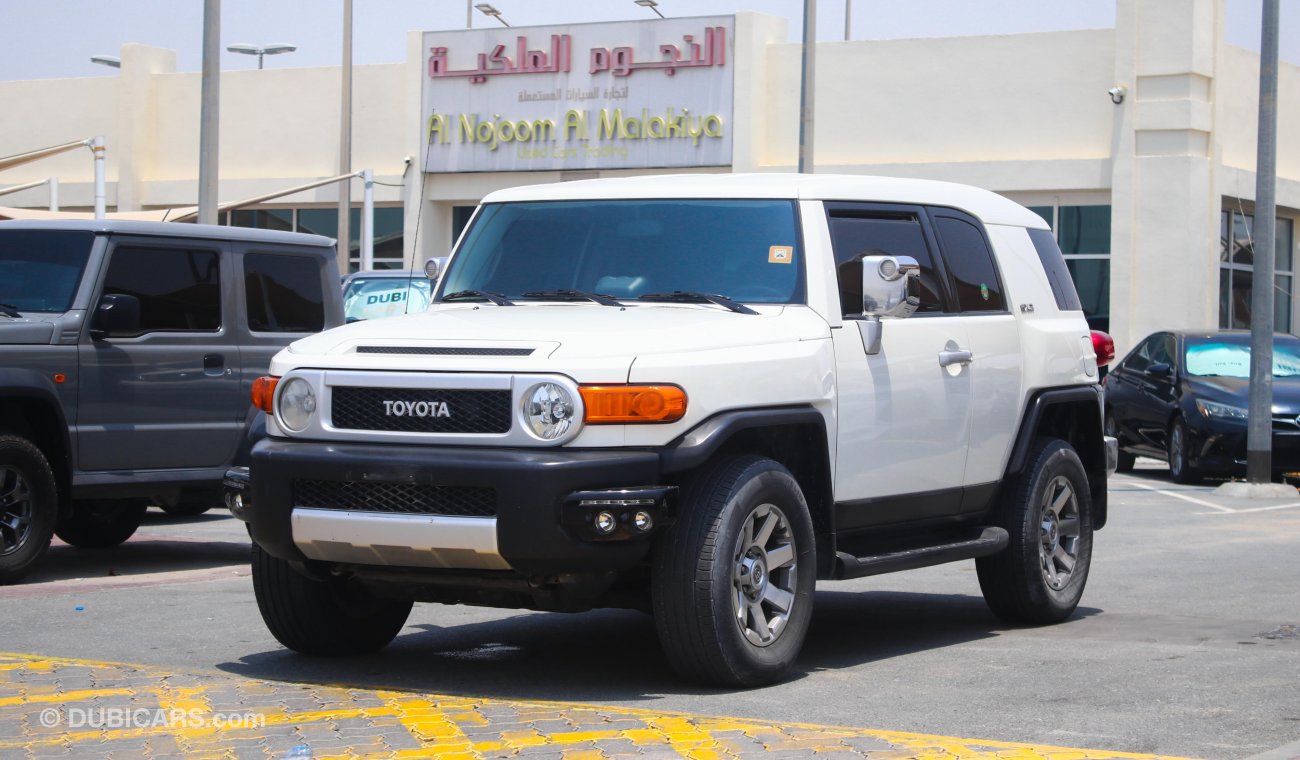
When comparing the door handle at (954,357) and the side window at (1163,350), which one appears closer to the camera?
the door handle at (954,357)

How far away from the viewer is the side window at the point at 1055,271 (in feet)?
31.3

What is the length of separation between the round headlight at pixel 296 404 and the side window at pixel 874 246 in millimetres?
2218

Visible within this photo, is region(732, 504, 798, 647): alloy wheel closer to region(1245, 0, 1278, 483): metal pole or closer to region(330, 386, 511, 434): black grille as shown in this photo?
region(330, 386, 511, 434): black grille

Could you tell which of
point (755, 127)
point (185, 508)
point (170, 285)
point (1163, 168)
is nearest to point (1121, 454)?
point (1163, 168)

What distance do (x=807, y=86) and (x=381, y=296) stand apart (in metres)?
7.70

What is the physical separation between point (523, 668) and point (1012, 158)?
83.0ft

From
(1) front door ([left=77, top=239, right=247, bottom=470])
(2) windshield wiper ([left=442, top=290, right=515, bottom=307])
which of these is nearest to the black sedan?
(1) front door ([left=77, top=239, right=247, bottom=470])

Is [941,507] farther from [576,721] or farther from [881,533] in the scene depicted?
[576,721]

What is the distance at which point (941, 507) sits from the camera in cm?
833

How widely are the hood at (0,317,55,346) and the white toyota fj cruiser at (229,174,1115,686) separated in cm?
321

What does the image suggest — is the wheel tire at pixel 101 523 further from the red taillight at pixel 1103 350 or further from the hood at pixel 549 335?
the red taillight at pixel 1103 350

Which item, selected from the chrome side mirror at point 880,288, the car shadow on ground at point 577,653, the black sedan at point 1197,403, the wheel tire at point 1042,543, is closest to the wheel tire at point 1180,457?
the black sedan at point 1197,403

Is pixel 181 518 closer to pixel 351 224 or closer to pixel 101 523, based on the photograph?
pixel 101 523

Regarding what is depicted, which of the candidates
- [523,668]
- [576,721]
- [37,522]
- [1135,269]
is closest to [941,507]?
[523,668]
